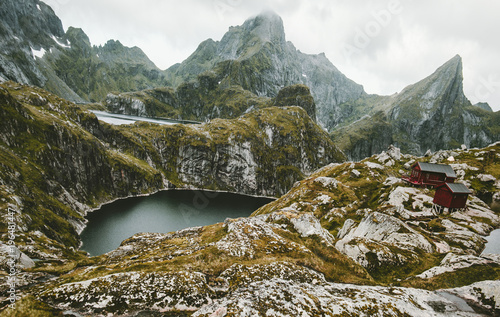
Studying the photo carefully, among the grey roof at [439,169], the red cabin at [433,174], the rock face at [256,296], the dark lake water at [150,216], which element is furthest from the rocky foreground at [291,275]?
the dark lake water at [150,216]

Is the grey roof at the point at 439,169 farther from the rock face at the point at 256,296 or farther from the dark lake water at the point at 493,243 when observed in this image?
the rock face at the point at 256,296

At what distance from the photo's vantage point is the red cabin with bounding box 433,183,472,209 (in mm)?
42094

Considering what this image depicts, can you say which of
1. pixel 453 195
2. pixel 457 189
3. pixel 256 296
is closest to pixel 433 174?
pixel 457 189

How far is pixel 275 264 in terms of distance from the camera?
20.2m

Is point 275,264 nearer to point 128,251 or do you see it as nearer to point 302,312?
point 302,312

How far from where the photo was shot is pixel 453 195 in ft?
139

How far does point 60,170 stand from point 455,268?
565ft

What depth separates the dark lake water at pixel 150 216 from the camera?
4155 inches

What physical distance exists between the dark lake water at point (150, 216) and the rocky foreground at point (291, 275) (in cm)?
8294

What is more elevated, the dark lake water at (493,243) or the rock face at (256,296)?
the rock face at (256,296)

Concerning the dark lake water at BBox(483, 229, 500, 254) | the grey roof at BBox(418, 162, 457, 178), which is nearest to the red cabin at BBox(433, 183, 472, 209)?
the dark lake water at BBox(483, 229, 500, 254)

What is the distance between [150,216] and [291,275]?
→ 458 ft

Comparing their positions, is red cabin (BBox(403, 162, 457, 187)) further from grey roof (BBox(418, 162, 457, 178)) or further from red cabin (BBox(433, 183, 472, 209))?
red cabin (BBox(433, 183, 472, 209))

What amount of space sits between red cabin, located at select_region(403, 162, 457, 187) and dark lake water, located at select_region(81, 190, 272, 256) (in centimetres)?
10876
